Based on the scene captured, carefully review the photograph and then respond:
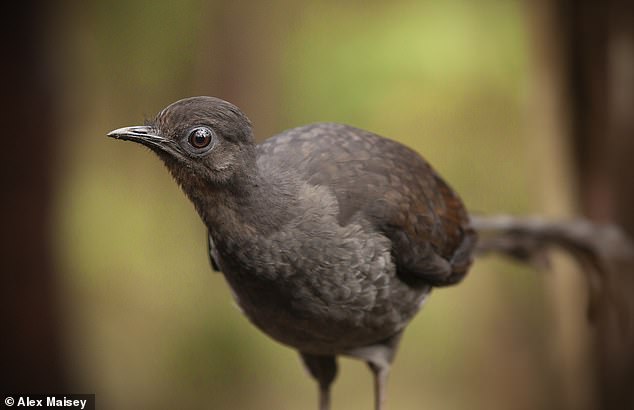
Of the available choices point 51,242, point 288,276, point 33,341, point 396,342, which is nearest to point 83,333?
point 33,341

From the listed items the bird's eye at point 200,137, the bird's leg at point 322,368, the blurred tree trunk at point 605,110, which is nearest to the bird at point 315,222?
the bird's eye at point 200,137

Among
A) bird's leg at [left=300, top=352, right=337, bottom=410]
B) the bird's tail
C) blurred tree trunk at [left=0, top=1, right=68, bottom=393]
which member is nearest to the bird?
bird's leg at [left=300, top=352, right=337, bottom=410]

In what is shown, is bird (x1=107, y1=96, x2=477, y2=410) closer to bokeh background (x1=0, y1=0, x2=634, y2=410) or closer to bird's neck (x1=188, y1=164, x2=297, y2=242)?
bird's neck (x1=188, y1=164, x2=297, y2=242)

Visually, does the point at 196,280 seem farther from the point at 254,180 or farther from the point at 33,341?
the point at 254,180

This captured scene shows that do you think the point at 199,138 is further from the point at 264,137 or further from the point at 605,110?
the point at 605,110

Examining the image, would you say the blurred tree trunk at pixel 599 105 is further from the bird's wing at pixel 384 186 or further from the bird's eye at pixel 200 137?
the bird's eye at pixel 200 137

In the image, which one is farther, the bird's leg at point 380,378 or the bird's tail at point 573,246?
the bird's tail at point 573,246
